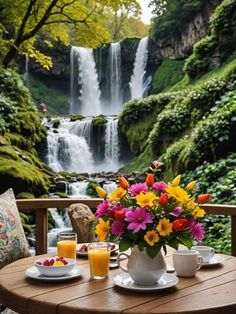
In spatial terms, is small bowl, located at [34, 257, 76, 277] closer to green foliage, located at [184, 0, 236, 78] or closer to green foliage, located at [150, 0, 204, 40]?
green foliage, located at [184, 0, 236, 78]

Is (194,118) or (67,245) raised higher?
(194,118)

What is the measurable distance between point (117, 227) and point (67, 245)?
0.49m

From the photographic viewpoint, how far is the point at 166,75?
16391mm

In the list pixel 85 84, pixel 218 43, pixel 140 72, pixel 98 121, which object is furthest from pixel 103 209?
pixel 85 84

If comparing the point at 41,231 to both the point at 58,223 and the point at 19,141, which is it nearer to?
the point at 58,223

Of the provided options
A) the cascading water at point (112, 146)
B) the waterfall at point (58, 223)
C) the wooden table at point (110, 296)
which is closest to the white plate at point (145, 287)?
the wooden table at point (110, 296)

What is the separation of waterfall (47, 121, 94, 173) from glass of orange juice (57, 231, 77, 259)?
855cm

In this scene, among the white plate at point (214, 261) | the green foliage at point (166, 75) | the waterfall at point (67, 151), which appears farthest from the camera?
the green foliage at point (166, 75)

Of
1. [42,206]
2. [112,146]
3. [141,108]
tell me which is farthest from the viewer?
[112,146]

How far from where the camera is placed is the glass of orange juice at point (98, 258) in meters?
1.92

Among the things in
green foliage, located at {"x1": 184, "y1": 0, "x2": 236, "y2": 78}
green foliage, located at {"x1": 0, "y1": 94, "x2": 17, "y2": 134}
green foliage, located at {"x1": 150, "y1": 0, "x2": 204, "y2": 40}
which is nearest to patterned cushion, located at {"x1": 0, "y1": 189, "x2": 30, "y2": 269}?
green foliage, located at {"x1": 0, "y1": 94, "x2": 17, "y2": 134}

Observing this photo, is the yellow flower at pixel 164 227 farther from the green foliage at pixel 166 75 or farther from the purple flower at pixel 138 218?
the green foliage at pixel 166 75

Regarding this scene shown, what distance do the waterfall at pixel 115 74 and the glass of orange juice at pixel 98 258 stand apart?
621 inches

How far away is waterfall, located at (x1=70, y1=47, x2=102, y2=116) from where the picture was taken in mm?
17641
